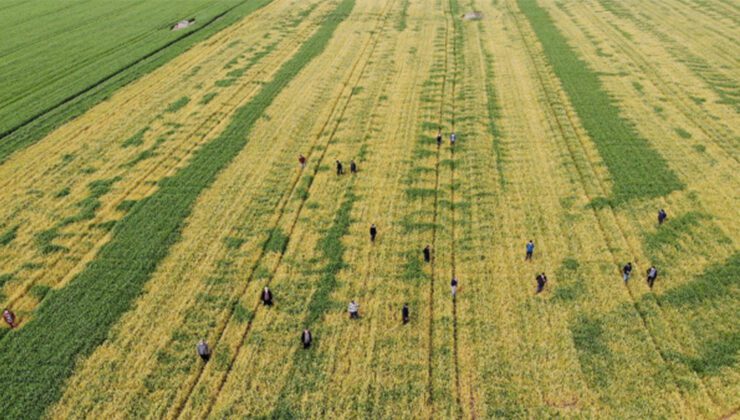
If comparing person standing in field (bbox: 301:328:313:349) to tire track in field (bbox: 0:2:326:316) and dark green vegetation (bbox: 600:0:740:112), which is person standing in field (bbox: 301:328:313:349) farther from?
dark green vegetation (bbox: 600:0:740:112)

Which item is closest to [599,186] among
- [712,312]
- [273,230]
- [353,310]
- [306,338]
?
[712,312]

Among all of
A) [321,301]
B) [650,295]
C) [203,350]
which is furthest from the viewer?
[321,301]

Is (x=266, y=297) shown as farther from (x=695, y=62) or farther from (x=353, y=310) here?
(x=695, y=62)

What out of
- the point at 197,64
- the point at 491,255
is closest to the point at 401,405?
the point at 491,255

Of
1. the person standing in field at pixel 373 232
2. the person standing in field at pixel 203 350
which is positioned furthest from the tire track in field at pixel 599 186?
the person standing in field at pixel 203 350

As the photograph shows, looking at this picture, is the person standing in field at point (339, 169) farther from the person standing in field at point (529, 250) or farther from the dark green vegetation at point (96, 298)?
the person standing in field at point (529, 250)
